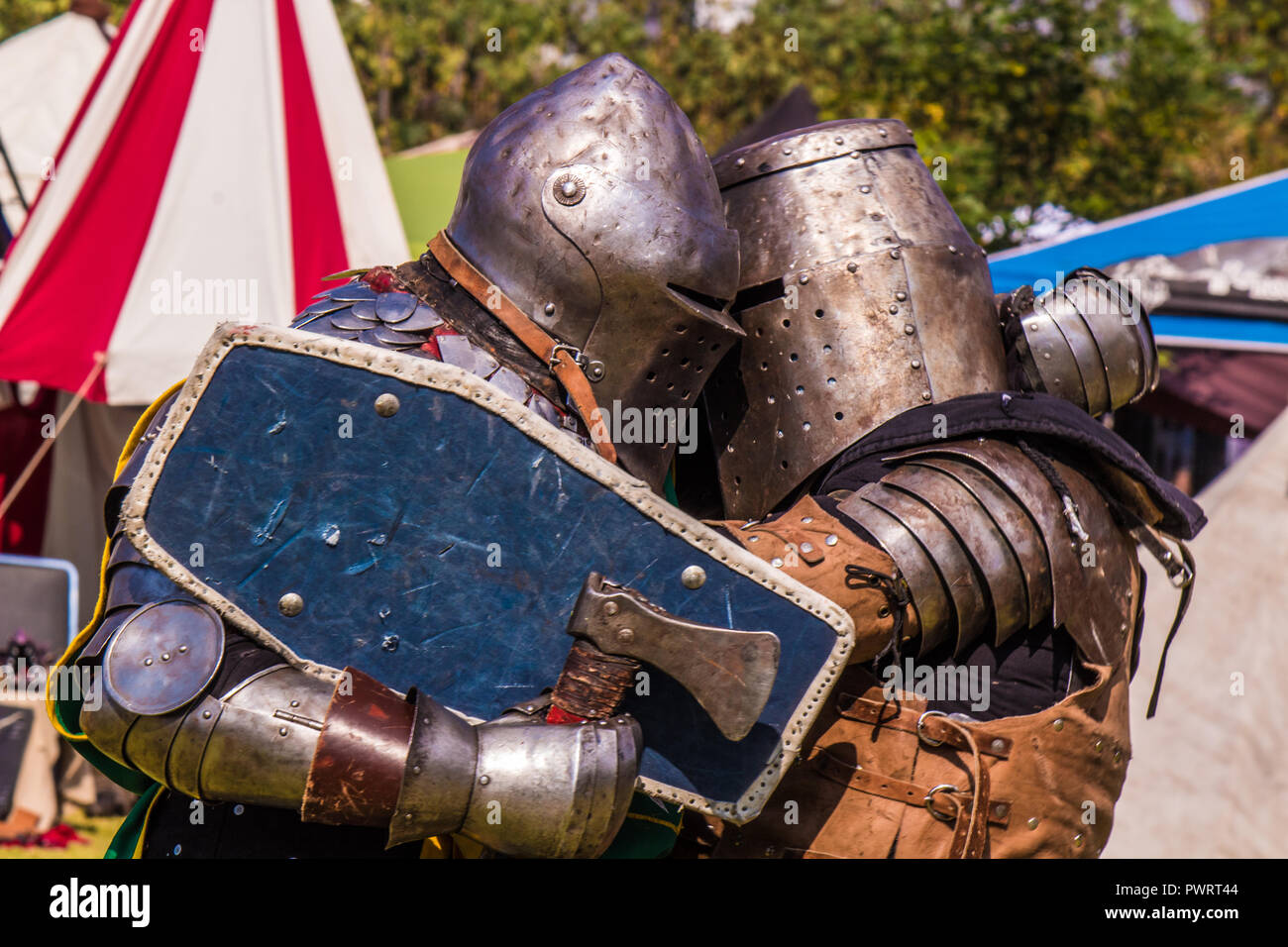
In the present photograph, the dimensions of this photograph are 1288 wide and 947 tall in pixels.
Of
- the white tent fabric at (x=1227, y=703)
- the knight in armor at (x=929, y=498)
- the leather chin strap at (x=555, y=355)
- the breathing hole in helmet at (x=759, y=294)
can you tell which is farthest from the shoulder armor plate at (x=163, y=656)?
the white tent fabric at (x=1227, y=703)

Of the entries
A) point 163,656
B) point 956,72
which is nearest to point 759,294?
point 163,656

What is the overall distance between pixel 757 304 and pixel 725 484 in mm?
457

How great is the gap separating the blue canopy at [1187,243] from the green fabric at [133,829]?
15.9ft

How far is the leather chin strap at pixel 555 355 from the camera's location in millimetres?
2439

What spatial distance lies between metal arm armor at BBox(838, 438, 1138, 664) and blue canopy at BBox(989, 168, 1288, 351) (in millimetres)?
3684

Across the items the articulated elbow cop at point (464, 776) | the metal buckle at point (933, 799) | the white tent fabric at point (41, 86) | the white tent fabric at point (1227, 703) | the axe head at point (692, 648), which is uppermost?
the white tent fabric at point (41, 86)

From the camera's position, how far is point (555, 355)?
2.45 metres

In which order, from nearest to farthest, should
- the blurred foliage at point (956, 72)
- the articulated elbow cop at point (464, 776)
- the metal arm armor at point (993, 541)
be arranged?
the articulated elbow cop at point (464, 776) < the metal arm armor at point (993, 541) < the blurred foliage at point (956, 72)

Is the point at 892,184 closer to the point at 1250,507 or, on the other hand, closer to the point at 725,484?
the point at 725,484

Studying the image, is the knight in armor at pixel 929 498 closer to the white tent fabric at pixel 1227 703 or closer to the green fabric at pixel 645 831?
the green fabric at pixel 645 831

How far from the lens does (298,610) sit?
84.7 inches

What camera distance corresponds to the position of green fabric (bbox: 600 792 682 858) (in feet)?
7.93

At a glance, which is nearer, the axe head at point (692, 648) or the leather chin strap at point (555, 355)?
the axe head at point (692, 648)

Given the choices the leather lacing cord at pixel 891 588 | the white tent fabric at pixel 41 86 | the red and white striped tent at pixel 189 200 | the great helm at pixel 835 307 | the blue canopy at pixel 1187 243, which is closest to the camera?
the leather lacing cord at pixel 891 588
